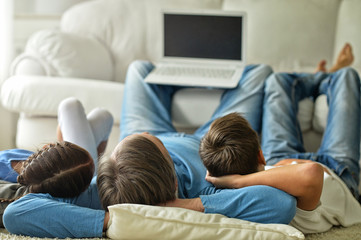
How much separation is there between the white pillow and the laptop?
1084mm

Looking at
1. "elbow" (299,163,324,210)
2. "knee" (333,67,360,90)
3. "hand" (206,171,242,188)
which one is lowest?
"hand" (206,171,242,188)

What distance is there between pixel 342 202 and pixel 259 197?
1.23ft

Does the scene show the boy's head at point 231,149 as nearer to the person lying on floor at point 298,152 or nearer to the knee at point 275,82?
the person lying on floor at point 298,152

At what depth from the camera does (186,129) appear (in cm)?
189

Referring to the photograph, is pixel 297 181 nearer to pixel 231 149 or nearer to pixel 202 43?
pixel 231 149

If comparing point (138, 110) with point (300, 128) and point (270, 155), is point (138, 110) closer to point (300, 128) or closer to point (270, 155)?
point (270, 155)

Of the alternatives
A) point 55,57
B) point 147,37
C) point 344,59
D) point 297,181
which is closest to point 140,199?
point 297,181

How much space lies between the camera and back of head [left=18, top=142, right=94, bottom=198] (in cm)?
94

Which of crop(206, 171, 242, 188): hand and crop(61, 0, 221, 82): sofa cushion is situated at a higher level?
crop(61, 0, 221, 82): sofa cushion

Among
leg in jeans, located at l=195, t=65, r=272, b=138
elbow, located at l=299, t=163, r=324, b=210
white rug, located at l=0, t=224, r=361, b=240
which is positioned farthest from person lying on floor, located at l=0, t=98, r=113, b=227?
leg in jeans, located at l=195, t=65, r=272, b=138

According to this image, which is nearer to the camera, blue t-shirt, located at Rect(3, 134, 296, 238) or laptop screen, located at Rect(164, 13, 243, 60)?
blue t-shirt, located at Rect(3, 134, 296, 238)

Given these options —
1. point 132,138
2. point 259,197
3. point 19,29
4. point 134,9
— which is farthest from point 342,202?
point 19,29

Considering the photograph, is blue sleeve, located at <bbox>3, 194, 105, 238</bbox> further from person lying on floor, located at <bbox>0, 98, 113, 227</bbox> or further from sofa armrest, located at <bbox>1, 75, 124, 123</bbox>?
sofa armrest, located at <bbox>1, 75, 124, 123</bbox>

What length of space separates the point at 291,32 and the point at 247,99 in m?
1.03
